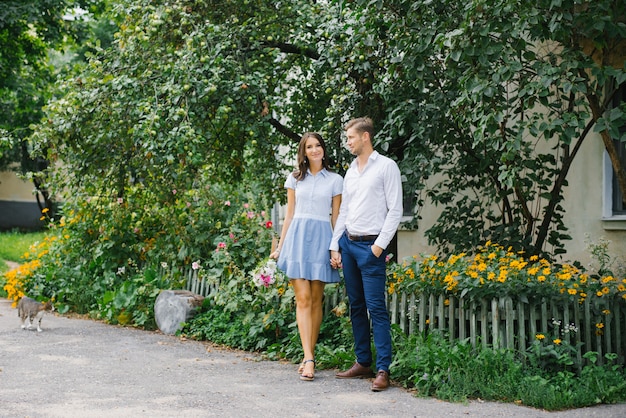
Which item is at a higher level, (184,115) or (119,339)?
(184,115)

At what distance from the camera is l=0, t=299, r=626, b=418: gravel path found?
211 inches

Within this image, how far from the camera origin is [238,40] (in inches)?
353

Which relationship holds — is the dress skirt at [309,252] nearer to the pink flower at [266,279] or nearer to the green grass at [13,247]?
the pink flower at [266,279]

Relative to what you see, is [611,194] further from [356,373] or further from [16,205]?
[16,205]

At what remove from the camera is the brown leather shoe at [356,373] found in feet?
21.0

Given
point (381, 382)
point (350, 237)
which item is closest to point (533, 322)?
point (381, 382)

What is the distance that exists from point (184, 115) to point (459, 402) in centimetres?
414

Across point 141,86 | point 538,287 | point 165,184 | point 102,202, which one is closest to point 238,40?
point 141,86

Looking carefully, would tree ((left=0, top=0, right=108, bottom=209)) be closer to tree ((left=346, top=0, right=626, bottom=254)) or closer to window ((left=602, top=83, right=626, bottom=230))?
tree ((left=346, top=0, right=626, bottom=254))

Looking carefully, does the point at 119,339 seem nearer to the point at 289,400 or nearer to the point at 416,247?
the point at 289,400

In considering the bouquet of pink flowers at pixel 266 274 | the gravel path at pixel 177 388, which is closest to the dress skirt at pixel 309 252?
the gravel path at pixel 177 388

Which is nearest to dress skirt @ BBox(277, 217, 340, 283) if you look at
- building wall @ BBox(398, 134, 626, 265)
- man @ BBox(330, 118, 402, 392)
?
man @ BBox(330, 118, 402, 392)

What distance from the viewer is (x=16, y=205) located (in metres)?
33.8

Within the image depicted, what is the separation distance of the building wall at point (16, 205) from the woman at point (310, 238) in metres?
28.6
